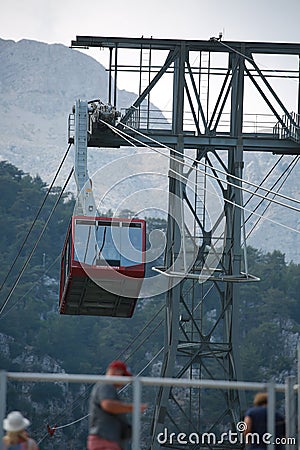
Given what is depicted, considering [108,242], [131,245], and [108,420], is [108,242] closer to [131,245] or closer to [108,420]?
[131,245]

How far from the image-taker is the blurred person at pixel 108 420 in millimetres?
13969

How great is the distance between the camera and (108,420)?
14.1 meters

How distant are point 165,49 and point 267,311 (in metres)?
61.9

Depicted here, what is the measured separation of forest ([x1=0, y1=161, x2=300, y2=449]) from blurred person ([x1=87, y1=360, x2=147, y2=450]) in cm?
7208

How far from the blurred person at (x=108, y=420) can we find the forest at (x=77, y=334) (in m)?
72.1

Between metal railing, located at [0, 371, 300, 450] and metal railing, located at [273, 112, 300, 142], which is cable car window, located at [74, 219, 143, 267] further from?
metal railing, located at [0, 371, 300, 450]

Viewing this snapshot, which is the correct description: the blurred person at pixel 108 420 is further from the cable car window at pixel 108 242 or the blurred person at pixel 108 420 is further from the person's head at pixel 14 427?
the cable car window at pixel 108 242

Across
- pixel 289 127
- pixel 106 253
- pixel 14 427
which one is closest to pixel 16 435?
pixel 14 427

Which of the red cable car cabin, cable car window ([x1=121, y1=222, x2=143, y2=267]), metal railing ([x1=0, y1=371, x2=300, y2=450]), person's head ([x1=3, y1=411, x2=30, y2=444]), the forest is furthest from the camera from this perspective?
the forest

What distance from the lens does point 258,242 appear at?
574 feet

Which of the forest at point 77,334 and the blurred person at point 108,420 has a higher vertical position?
the forest at point 77,334

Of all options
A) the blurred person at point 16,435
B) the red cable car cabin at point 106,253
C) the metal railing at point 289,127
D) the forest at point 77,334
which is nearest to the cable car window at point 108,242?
the red cable car cabin at point 106,253

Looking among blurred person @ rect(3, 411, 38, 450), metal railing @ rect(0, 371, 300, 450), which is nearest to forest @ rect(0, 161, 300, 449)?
metal railing @ rect(0, 371, 300, 450)

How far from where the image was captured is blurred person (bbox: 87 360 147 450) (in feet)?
45.8
